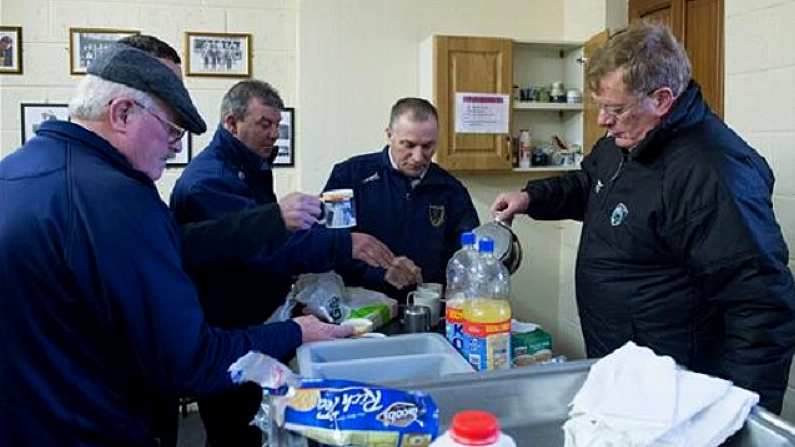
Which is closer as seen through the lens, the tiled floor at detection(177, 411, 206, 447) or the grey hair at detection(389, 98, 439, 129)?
the grey hair at detection(389, 98, 439, 129)

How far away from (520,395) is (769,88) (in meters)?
1.76

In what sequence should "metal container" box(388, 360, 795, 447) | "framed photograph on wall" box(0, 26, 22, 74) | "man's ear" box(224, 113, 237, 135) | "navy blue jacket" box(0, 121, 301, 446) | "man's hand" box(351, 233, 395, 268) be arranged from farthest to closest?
1. "framed photograph on wall" box(0, 26, 22, 74)
2. "man's ear" box(224, 113, 237, 135)
3. "man's hand" box(351, 233, 395, 268)
4. "navy blue jacket" box(0, 121, 301, 446)
5. "metal container" box(388, 360, 795, 447)

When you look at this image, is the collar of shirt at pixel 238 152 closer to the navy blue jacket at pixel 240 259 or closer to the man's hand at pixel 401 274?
the navy blue jacket at pixel 240 259

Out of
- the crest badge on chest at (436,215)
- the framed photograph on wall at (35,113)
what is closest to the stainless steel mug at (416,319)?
the crest badge on chest at (436,215)

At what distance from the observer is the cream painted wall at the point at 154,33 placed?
3252 millimetres

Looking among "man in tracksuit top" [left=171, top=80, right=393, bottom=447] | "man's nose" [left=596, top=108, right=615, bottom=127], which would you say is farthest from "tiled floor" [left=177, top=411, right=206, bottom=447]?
"man's nose" [left=596, top=108, right=615, bottom=127]

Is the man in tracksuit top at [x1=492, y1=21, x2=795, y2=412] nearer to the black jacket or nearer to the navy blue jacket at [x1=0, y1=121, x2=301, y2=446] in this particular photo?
the black jacket

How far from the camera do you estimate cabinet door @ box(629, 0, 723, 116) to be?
8.68 ft

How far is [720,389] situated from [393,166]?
184cm

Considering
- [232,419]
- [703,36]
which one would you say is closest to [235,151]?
[232,419]

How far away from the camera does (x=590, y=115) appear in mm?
3400

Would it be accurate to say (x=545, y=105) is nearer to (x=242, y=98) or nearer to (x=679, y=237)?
(x=242, y=98)

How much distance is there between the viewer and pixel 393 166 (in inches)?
103

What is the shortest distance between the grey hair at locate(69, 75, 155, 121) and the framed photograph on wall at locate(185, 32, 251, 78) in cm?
226
